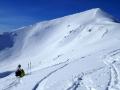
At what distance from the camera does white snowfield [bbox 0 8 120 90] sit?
19.0 m

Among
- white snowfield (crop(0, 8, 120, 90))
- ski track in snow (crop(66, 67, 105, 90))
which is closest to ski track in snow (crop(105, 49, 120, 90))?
white snowfield (crop(0, 8, 120, 90))

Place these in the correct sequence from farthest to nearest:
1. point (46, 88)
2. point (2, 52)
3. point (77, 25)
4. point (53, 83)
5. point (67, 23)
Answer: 1. point (2, 52)
2. point (67, 23)
3. point (77, 25)
4. point (53, 83)
5. point (46, 88)

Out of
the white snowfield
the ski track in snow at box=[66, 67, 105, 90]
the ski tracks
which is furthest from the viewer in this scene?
the white snowfield

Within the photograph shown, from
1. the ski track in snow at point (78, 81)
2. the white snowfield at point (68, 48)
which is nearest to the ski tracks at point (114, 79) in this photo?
the white snowfield at point (68, 48)

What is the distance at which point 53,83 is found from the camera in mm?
19656

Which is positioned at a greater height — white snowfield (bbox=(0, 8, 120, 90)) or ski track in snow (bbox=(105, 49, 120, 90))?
white snowfield (bbox=(0, 8, 120, 90))

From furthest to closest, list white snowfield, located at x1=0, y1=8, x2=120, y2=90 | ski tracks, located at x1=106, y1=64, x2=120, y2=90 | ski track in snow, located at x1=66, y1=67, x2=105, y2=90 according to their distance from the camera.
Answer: white snowfield, located at x1=0, y1=8, x2=120, y2=90, ski track in snow, located at x1=66, y1=67, x2=105, y2=90, ski tracks, located at x1=106, y1=64, x2=120, y2=90

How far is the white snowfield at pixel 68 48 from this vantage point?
19016 mm

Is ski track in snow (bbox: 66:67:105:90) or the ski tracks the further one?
ski track in snow (bbox: 66:67:105:90)

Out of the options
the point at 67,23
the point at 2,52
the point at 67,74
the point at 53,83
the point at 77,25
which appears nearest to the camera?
the point at 53,83

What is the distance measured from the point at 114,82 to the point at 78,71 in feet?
18.6

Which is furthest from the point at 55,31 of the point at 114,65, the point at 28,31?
the point at 114,65

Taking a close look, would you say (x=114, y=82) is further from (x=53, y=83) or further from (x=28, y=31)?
(x=28, y=31)

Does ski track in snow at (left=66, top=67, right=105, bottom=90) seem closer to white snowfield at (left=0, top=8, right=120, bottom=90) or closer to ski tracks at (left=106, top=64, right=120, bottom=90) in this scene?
white snowfield at (left=0, top=8, right=120, bottom=90)
